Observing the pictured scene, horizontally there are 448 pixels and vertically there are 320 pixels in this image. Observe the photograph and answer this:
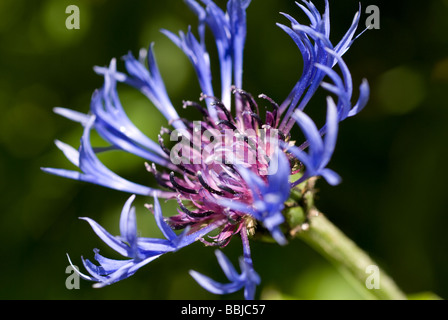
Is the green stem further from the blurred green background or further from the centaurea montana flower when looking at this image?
the blurred green background

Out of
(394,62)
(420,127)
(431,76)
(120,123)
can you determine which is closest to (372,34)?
(394,62)

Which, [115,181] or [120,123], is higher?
[120,123]

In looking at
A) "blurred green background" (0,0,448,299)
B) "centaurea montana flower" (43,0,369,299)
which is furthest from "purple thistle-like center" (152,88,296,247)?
"blurred green background" (0,0,448,299)

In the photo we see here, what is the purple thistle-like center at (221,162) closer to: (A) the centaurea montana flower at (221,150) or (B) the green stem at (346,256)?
(A) the centaurea montana flower at (221,150)

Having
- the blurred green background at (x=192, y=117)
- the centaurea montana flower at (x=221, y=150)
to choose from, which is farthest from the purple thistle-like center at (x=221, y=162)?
the blurred green background at (x=192, y=117)
